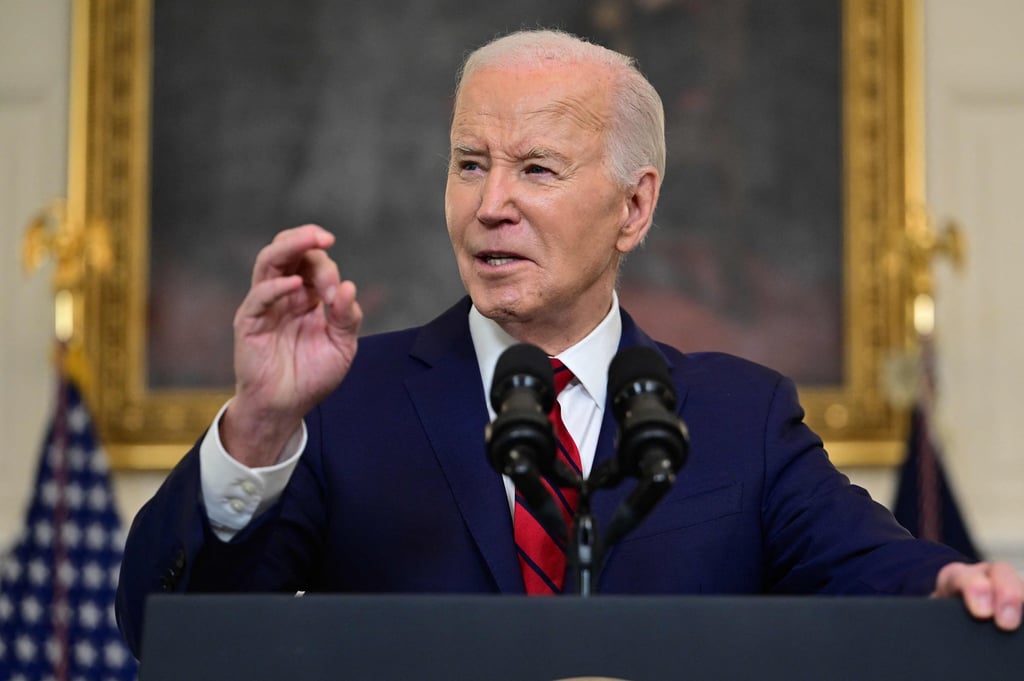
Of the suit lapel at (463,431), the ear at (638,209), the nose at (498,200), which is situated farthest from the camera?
the ear at (638,209)

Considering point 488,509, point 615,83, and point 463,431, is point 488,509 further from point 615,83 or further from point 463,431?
point 615,83

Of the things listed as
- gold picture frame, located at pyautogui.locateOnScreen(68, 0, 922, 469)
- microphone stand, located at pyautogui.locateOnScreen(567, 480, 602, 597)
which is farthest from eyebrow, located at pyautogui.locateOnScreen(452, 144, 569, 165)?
gold picture frame, located at pyautogui.locateOnScreen(68, 0, 922, 469)

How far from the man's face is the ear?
13 cm

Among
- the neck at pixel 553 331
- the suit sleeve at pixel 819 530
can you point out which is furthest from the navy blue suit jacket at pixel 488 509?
the neck at pixel 553 331

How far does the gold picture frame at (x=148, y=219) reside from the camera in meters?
5.50

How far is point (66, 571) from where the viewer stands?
515 cm

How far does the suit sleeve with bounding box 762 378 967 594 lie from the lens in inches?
92.4

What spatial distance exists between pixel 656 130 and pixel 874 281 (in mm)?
2874

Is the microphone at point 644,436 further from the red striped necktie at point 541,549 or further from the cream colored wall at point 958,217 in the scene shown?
the cream colored wall at point 958,217

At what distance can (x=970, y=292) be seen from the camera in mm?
5582

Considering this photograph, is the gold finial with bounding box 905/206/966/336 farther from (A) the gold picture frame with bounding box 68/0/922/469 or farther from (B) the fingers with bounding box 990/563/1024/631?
(B) the fingers with bounding box 990/563/1024/631

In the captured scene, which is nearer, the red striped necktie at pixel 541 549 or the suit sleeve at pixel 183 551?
the suit sleeve at pixel 183 551

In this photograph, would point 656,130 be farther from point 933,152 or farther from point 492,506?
point 933,152

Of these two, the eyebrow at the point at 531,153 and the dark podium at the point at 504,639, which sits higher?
the eyebrow at the point at 531,153
